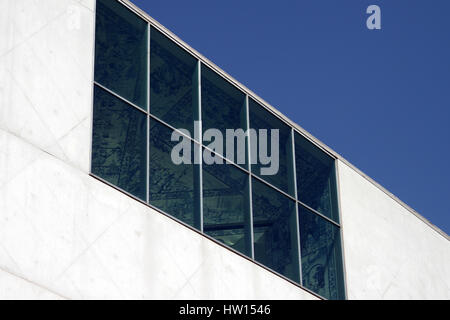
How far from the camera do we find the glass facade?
19.5m

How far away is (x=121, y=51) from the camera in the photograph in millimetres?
20344

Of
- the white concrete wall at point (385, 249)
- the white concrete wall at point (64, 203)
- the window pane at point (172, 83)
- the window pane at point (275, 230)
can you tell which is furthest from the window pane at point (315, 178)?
the white concrete wall at point (64, 203)

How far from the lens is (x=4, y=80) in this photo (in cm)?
1698

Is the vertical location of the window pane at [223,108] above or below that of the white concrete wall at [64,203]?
above

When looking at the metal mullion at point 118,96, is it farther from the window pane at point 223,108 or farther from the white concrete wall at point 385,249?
the white concrete wall at point 385,249

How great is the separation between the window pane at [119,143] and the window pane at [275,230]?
3.48m

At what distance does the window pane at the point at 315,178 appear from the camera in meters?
24.0

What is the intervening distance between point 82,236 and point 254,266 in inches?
193

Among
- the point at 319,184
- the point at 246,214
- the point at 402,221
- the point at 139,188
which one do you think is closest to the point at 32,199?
the point at 139,188

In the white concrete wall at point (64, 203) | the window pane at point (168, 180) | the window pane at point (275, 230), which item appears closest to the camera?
the white concrete wall at point (64, 203)

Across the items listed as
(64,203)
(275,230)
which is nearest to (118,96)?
(64,203)

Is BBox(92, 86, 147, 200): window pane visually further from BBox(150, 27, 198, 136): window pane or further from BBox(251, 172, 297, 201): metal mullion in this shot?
BBox(251, 172, 297, 201): metal mullion

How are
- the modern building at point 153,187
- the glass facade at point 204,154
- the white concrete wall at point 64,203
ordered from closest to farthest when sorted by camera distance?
the white concrete wall at point 64,203, the modern building at point 153,187, the glass facade at point 204,154
